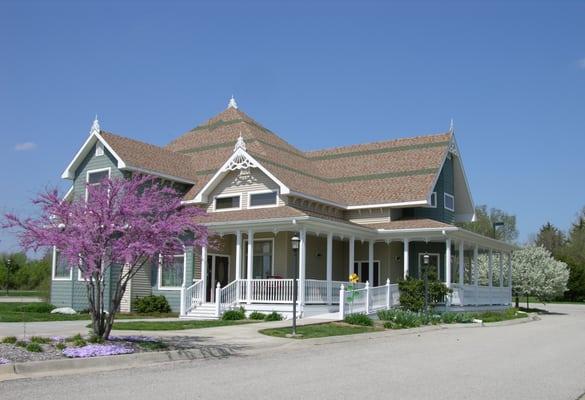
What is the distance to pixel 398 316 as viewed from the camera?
2423 centimetres

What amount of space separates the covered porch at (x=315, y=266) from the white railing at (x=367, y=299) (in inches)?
1.7

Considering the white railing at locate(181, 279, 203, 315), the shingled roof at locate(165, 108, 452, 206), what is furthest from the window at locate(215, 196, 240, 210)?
the white railing at locate(181, 279, 203, 315)

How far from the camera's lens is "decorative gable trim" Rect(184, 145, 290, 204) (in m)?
28.8

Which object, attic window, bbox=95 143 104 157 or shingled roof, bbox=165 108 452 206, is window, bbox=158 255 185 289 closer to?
shingled roof, bbox=165 108 452 206

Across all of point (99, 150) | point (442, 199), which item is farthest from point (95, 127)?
point (442, 199)

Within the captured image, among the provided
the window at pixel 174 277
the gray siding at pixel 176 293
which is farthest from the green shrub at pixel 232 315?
the window at pixel 174 277

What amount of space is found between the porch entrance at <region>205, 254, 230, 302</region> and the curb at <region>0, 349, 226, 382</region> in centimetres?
1586

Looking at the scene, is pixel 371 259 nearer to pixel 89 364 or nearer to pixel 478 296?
pixel 478 296

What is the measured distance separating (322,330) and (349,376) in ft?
29.2

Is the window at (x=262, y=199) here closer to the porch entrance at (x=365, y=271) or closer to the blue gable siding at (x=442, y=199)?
the porch entrance at (x=365, y=271)

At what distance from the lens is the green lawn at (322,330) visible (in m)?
20.0

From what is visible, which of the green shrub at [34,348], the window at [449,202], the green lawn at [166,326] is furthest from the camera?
the window at [449,202]

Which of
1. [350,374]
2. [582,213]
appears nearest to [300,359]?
[350,374]

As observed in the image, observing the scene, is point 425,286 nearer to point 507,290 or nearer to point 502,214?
point 507,290
